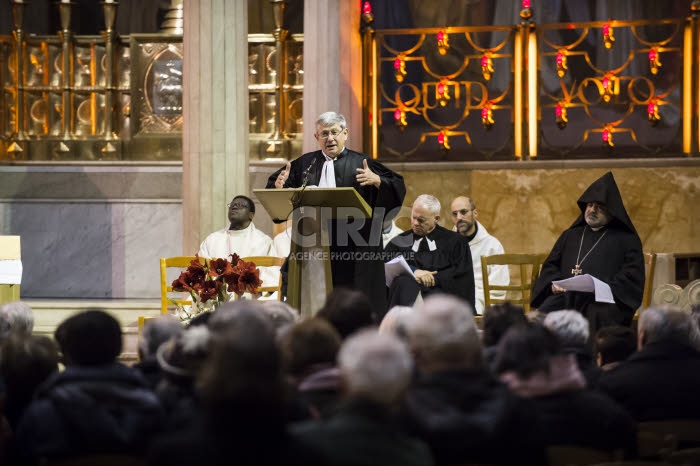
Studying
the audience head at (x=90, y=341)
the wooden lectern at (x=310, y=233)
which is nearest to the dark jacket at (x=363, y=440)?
the audience head at (x=90, y=341)

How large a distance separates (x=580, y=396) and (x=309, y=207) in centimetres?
309

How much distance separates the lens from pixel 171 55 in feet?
44.2

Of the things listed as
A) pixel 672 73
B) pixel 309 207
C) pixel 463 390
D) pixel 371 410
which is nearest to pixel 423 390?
pixel 463 390

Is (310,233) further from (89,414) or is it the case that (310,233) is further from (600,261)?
(89,414)

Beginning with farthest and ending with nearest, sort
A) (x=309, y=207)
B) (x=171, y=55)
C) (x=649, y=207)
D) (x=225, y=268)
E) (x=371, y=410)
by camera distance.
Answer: (x=171, y=55) → (x=649, y=207) → (x=225, y=268) → (x=309, y=207) → (x=371, y=410)

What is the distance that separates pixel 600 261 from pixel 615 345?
11.2ft

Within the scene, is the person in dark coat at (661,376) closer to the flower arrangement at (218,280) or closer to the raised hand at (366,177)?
the raised hand at (366,177)

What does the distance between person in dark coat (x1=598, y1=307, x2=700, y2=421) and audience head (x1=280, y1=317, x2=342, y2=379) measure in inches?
57.4

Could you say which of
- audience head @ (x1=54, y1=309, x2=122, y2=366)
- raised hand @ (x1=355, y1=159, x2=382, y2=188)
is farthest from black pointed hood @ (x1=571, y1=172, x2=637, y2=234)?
audience head @ (x1=54, y1=309, x2=122, y2=366)

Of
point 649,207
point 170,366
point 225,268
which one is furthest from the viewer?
point 649,207

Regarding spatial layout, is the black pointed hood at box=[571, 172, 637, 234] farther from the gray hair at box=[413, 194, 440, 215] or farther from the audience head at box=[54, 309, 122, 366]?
the audience head at box=[54, 309, 122, 366]

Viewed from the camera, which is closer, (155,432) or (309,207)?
(155,432)

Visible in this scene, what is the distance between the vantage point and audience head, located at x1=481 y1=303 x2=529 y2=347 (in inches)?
201

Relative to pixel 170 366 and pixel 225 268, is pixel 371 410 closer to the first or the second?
pixel 170 366
